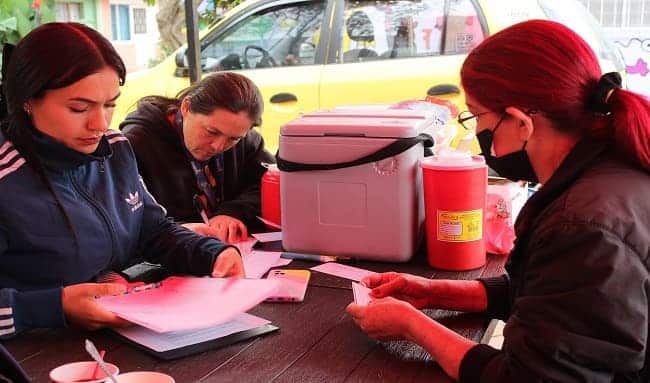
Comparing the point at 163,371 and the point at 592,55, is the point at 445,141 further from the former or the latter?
the point at 163,371

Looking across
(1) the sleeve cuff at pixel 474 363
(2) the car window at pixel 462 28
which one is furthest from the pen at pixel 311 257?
(2) the car window at pixel 462 28

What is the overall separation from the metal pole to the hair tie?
2.81 m

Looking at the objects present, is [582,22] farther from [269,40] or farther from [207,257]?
[207,257]

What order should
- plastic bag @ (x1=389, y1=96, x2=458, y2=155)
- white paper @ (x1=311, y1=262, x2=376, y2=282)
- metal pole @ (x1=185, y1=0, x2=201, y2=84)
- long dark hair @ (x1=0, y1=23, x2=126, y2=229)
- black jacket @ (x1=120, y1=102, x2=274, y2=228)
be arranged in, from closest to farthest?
1. long dark hair @ (x1=0, y1=23, x2=126, y2=229)
2. white paper @ (x1=311, y1=262, x2=376, y2=282)
3. plastic bag @ (x1=389, y1=96, x2=458, y2=155)
4. black jacket @ (x1=120, y1=102, x2=274, y2=228)
5. metal pole @ (x1=185, y1=0, x2=201, y2=84)

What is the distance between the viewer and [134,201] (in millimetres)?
1724

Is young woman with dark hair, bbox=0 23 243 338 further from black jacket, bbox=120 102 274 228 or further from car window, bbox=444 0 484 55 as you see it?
car window, bbox=444 0 484 55

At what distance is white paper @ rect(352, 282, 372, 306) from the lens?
154cm

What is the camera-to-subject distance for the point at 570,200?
3.63 ft

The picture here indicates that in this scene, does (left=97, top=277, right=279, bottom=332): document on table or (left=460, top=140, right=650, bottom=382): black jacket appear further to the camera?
(left=97, top=277, right=279, bottom=332): document on table

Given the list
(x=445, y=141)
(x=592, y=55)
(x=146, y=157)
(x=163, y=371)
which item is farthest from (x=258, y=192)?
(x=592, y=55)

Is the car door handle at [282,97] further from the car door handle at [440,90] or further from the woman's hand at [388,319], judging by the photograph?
the woman's hand at [388,319]

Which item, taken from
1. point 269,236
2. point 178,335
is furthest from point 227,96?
point 178,335

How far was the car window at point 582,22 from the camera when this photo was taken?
397 centimetres

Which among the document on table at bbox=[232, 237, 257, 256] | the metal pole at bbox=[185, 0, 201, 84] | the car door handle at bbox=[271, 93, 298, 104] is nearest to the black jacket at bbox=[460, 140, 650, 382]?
the document on table at bbox=[232, 237, 257, 256]
